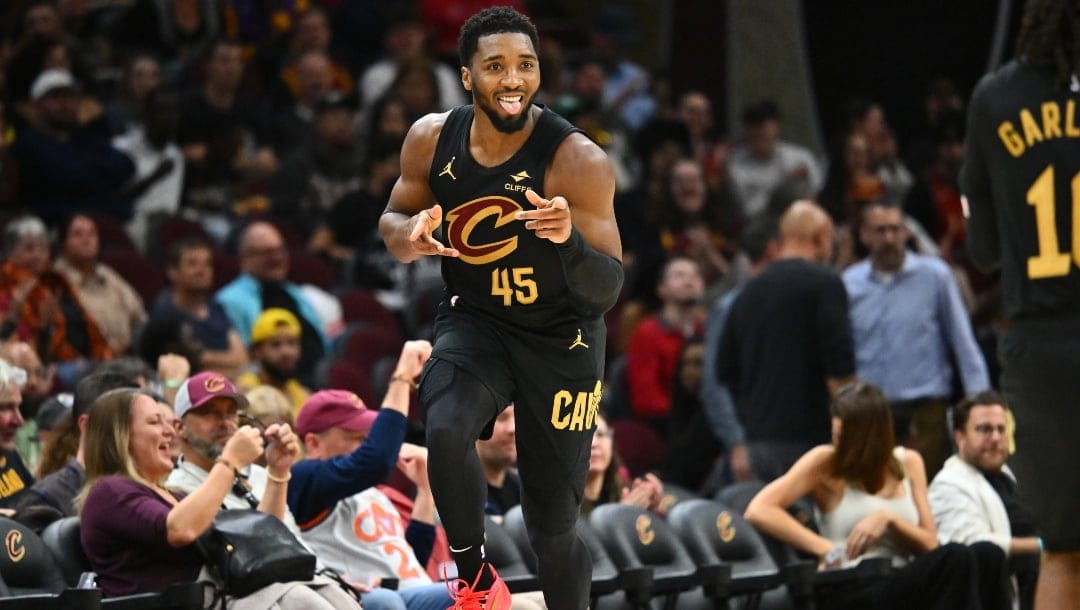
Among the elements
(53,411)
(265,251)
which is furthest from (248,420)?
(265,251)

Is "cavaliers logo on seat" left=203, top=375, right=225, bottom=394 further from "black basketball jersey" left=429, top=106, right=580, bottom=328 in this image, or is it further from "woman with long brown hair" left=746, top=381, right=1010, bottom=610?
"woman with long brown hair" left=746, top=381, right=1010, bottom=610

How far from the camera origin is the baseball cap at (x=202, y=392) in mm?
6617

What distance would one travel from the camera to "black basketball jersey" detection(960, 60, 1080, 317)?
16.6 feet

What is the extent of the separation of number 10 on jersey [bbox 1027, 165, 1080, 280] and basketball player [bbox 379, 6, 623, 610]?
121 cm

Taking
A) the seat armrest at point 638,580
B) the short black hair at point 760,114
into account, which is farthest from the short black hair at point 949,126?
the seat armrest at point 638,580

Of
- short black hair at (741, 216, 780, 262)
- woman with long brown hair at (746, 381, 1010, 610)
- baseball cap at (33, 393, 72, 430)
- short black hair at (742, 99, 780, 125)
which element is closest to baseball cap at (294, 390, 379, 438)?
baseball cap at (33, 393, 72, 430)

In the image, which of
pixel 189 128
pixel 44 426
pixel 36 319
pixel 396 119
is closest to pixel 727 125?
Result: pixel 396 119

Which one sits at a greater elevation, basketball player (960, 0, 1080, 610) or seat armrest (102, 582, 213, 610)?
basketball player (960, 0, 1080, 610)

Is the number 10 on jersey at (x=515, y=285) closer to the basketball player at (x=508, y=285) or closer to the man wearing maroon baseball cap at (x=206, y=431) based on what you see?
the basketball player at (x=508, y=285)

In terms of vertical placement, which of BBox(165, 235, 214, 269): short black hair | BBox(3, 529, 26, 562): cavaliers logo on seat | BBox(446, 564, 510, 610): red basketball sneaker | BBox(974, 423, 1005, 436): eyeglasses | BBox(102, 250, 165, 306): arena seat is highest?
BBox(165, 235, 214, 269): short black hair

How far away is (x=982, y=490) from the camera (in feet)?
26.1

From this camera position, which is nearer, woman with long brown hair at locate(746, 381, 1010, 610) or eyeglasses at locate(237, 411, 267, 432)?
eyeglasses at locate(237, 411, 267, 432)

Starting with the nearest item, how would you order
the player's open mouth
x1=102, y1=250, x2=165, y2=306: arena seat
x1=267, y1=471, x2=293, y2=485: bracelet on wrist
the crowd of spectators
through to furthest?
the player's open mouth → x1=267, y1=471, x2=293, y2=485: bracelet on wrist → the crowd of spectators → x1=102, y1=250, x2=165, y2=306: arena seat

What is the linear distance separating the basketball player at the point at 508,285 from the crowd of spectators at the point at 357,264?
46.7 inches
